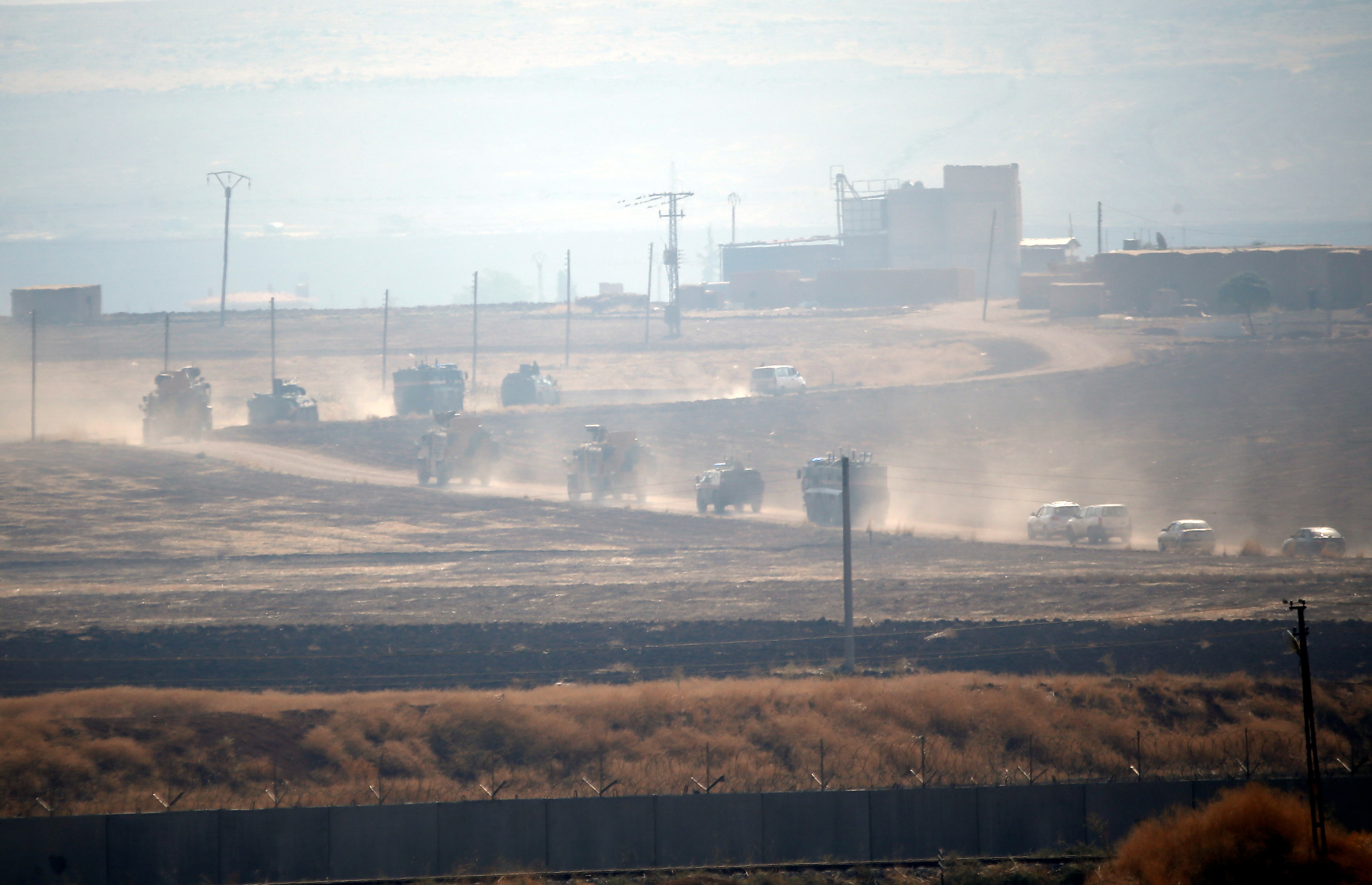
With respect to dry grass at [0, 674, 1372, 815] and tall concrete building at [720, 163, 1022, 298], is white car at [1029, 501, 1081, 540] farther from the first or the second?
tall concrete building at [720, 163, 1022, 298]

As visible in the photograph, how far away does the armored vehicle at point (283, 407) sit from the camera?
73.5 m

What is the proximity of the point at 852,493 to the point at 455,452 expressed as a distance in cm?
2015

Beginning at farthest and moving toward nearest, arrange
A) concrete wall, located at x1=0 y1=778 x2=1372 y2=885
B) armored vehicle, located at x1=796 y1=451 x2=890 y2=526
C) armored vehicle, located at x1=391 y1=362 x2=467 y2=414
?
1. armored vehicle, located at x1=391 y1=362 x2=467 y2=414
2. armored vehicle, located at x1=796 y1=451 x2=890 y2=526
3. concrete wall, located at x1=0 y1=778 x2=1372 y2=885

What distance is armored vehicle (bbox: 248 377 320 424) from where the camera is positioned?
73500 millimetres

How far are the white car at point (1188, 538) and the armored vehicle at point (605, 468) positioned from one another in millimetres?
22601

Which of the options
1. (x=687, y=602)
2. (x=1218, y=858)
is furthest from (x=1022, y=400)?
(x=1218, y=858)

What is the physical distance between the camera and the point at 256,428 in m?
72.1

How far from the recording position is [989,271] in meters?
97.6

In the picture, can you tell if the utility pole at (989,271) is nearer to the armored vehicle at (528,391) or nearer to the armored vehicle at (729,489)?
the armored vehicle at (528,391)

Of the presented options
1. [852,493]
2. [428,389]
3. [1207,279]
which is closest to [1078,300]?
[1207,279]

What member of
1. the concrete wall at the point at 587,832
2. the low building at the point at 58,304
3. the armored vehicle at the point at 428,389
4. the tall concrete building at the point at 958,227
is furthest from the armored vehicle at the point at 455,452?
the tall concrete building at the point at 958,227

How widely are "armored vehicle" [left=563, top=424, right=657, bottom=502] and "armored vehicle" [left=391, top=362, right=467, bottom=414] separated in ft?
54.3

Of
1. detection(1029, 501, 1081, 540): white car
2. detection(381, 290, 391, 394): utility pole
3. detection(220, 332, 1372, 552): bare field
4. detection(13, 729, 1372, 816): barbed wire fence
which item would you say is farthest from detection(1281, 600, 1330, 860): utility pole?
detection(381, 290, 391, 394): utility pole

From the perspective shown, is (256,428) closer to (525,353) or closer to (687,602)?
(525,353)
